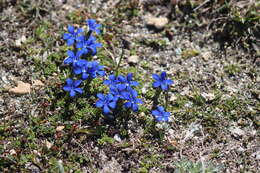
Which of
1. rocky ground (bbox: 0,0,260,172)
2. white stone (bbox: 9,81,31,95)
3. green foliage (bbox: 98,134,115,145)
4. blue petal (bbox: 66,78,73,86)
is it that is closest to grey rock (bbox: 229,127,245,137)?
rocky ground (bbox: 0,0,260,172)

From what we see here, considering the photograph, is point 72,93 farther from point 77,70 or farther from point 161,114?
point 161,114

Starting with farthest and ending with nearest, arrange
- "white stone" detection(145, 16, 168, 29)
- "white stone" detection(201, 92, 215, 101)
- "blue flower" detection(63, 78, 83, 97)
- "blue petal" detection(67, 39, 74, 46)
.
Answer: "white stone" detection(145, 16, 168, 29)
"white stone" detection(201, 92, 215, 101)
"blue petal" detection(67, 39, 74, 46)
"blue flower" detection(63, 78, 83, 97)

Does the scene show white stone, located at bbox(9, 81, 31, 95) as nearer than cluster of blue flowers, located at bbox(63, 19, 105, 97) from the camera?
No

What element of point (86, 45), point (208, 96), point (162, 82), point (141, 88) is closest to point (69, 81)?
point (86, 45)

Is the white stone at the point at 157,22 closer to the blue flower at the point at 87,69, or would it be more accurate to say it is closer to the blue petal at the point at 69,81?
the blue flower at the point at 87,69

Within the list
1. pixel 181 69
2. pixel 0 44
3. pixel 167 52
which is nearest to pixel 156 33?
pixel 167 52

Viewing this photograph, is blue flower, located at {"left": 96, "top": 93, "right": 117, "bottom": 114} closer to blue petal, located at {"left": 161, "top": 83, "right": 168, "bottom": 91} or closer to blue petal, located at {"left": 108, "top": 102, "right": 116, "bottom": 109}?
blue petal, located at {"left": 108, "top": 102, "right": 116, "bottom": 109}
